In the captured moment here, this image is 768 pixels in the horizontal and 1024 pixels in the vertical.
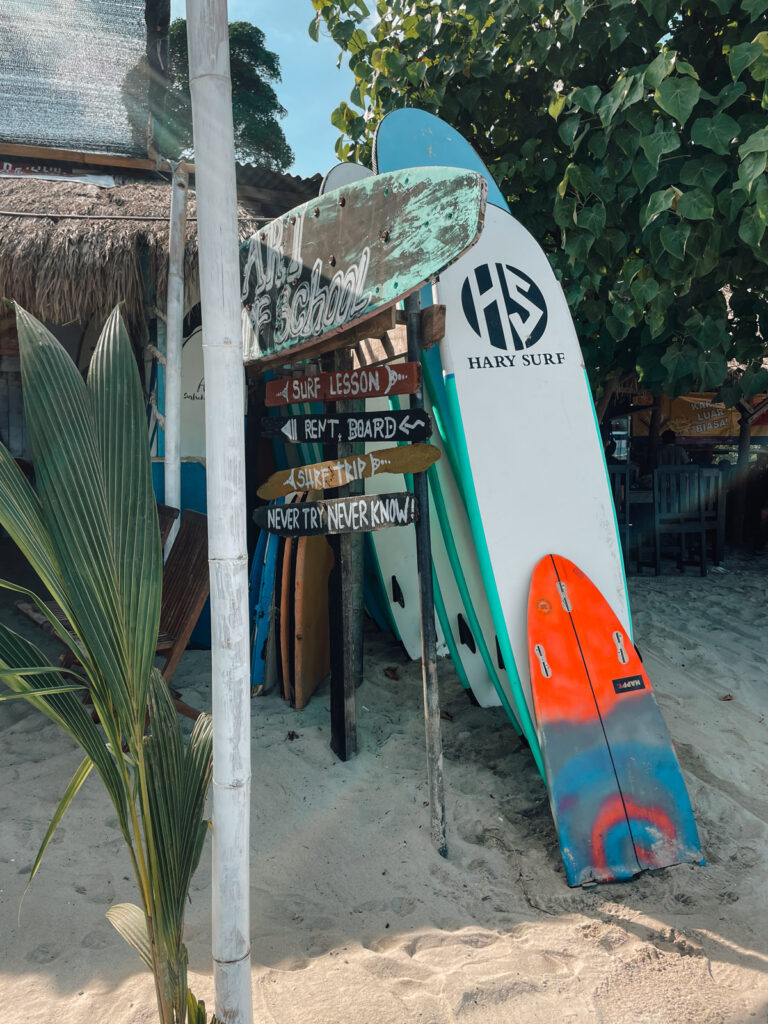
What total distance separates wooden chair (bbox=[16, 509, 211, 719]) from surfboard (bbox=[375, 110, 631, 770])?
4.16 feet

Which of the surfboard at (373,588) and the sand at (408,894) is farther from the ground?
the surfboard at (373,588)

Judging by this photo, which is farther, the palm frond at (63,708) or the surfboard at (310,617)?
the surfboard at (310,617)

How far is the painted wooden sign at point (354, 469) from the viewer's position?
247 cm

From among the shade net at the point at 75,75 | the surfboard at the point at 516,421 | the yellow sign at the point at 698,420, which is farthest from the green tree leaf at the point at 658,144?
the yellow sign at the point at 698,420

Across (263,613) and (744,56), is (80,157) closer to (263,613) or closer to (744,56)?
(263,613)

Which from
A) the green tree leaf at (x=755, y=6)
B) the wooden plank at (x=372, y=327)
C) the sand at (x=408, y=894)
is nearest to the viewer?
the sand at (x=408, y=894)

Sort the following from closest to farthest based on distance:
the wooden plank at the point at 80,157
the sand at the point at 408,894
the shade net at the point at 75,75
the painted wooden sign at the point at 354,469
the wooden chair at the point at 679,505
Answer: the sand at the point at 408,894
the painted wooden sign at the point at 354,469
the wooden plank at the point at 80,157
the shade net at the point at 75,75
the wooden chair at the point at 679,505

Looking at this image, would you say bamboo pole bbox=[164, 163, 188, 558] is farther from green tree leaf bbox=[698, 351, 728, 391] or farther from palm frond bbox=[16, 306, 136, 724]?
green tree leaf bbox=[698, 351, 728, 391]

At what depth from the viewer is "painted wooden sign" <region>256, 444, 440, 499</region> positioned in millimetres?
2471

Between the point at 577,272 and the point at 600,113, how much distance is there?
84 cm

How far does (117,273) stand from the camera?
13.0 ft

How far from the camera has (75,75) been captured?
6.77m

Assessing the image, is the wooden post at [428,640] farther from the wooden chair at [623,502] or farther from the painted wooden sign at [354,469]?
the wooden chair at [623,502]

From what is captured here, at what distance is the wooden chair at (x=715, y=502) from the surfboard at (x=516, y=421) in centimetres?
400
